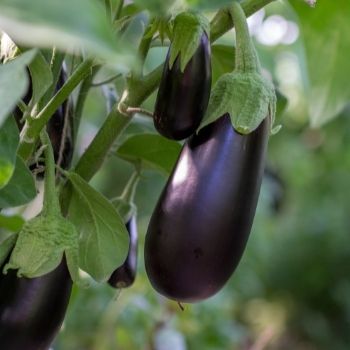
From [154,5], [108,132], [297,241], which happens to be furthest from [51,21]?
[297,241]

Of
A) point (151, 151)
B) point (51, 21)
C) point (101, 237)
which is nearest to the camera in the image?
point (51, 21)

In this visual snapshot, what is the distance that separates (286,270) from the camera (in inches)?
167

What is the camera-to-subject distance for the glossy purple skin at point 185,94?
418 mm

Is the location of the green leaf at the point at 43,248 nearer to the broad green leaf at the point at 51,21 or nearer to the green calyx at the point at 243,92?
the green calyx at the point at 243,92

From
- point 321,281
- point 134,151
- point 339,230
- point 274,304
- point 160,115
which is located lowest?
point 274,304

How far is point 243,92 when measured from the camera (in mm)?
457

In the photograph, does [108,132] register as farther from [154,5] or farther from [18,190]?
[154,5]

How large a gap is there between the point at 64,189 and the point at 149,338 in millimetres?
732

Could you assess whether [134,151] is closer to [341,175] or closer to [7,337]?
[7,337]

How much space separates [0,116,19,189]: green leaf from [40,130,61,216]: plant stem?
0.06m

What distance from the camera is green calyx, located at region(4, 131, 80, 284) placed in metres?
0.44

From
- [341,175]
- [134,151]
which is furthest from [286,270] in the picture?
[134,151]

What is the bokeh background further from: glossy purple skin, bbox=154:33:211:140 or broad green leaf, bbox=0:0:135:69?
broad green leaf, bbox=0:0:135:69

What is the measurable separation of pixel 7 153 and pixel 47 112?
0.07 meters
